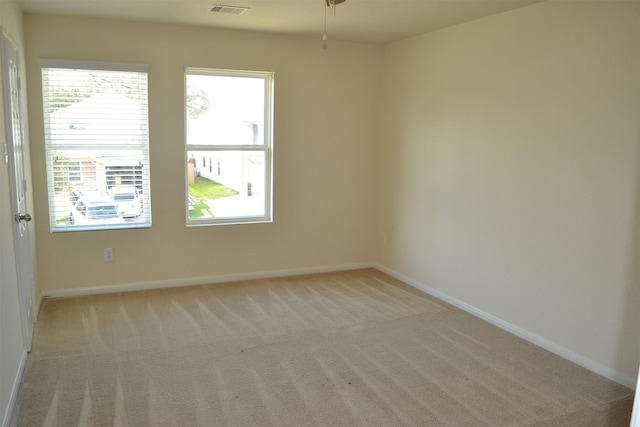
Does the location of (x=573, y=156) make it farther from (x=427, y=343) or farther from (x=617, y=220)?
(x=427, y=343)

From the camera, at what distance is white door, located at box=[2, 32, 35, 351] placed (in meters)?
3.07

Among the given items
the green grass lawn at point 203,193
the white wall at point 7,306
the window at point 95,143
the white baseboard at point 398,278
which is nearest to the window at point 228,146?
the green grass lawn at point 203,193

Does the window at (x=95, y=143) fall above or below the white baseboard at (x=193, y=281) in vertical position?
above

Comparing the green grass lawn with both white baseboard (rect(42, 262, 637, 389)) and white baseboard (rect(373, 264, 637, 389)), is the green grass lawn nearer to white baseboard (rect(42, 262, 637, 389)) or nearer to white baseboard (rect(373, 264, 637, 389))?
white baseboard (rect(42, 262, 637, 389))

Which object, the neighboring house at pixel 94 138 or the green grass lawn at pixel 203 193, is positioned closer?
the neighboring house at pixel 94 138

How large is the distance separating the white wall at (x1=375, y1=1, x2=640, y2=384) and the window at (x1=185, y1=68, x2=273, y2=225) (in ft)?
4.73

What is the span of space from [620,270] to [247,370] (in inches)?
95.2

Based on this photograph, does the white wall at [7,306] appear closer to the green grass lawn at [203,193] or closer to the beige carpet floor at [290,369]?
the beige carpet floor at [290,369]

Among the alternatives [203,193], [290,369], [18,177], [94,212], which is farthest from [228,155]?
[290,369]

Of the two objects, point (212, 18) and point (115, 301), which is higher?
point (212, 18)

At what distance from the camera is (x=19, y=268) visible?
10.6 ft

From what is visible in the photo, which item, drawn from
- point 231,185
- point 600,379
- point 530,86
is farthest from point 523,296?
point 231,185

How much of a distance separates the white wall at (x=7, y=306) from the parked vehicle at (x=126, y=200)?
1.64 metres

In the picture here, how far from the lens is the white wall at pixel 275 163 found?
4.45 m
